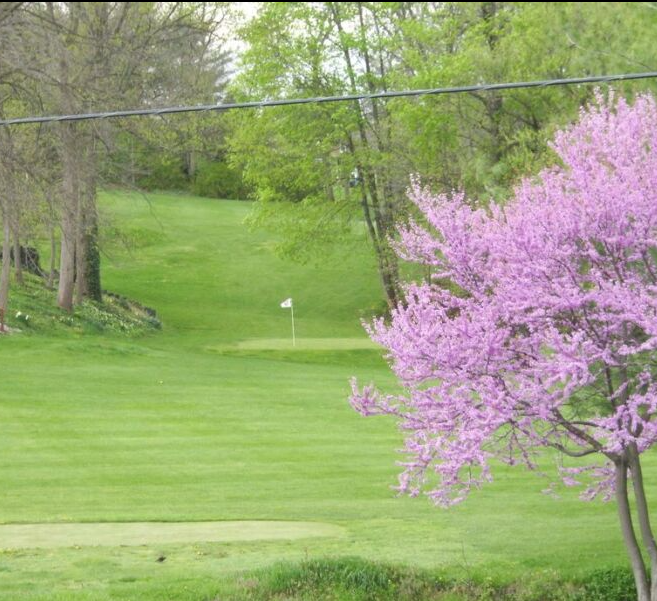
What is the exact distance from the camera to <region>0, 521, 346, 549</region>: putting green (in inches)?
579

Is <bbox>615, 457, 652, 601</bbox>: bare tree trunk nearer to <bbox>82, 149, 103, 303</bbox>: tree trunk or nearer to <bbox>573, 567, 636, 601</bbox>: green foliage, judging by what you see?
<bbox>573, 567, 636, 601</bbox>: green foliage

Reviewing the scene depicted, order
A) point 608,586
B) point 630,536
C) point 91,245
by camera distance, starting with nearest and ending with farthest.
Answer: point 630,536
point 608,586
point 91,245

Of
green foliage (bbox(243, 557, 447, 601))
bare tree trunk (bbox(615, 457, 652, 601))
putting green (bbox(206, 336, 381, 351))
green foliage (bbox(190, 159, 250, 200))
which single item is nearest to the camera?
bare tree trunk (bbox(615, 457, 652, 601))

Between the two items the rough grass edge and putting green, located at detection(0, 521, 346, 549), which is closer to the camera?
the rough grass edge

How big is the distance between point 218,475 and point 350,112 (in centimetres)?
2687

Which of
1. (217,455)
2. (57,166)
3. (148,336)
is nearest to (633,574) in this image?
(217,455)

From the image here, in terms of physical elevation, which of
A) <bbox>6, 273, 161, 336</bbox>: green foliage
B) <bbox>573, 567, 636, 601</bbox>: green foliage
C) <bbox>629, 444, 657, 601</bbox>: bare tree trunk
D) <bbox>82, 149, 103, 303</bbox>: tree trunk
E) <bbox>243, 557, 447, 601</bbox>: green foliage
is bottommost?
<bbox>573, 567, 636, 601</bbox>: green foliage

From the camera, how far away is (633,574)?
1300 centimetres

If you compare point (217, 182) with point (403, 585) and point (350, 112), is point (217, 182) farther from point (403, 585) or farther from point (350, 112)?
point (403, 585)

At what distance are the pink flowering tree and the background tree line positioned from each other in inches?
526

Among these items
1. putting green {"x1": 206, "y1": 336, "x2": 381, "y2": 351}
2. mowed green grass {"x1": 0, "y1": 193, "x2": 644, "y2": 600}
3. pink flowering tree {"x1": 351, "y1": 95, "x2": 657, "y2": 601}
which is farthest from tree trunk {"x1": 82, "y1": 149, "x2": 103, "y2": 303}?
pink flowering tree {"x1": 351, "y1": 95, "x2": 657, "y2": 601}

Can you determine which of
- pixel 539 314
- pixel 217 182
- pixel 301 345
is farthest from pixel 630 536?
pixel 217 182

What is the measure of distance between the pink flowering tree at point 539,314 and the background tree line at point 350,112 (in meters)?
13.4

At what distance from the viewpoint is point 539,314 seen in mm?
11016
